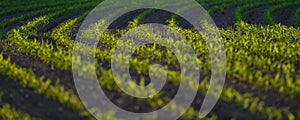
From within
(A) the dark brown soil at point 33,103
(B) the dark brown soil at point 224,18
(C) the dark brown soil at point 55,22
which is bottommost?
(A) the dark brown soil at point 33,103

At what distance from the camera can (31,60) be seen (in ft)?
35.4

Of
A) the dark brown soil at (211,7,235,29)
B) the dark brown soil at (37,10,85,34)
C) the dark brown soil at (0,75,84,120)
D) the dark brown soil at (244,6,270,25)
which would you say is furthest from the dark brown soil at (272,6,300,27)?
the dark brown soil at (0,75,84,120)

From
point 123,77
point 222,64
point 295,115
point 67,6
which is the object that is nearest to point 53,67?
point 123,77

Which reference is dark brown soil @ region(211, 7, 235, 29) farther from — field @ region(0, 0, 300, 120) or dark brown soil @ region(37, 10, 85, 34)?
dark brown soil @ region(37, 10, 85, 34)

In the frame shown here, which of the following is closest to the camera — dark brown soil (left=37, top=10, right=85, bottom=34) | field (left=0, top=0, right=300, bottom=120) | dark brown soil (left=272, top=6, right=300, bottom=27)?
field (left=0, top=0, right=300, bottom=120)

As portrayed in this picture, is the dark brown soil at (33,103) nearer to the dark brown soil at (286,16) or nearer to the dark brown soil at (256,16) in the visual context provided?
the dark brown soil at (256,16)

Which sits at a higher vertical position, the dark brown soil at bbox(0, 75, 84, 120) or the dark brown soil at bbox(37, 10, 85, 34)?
the dark brown soil at bbox(37, 10, 85, 34)

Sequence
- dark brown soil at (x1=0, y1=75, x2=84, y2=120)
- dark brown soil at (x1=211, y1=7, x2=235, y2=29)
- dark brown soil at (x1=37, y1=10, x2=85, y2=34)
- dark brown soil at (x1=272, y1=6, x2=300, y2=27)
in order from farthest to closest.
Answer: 1. dark brown soil at (x1=272, y1=6, x2=300, y2=27)
2. dark brown soil at (x1=211, y1=7, x2=235, y2=29)
3. dark brown soil at (x1=37, y1=10, x2=85, y2=34)
4. dark brown soil at (x1=0, y1=75, x2=84, y2=120)

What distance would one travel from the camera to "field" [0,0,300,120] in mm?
7438

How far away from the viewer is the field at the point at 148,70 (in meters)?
7.44

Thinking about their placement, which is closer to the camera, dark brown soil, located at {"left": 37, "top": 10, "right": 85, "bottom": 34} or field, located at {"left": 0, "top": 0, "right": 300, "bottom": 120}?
field, located at {"left": 0, "top": 0, "right": 300, "bottom": 120}

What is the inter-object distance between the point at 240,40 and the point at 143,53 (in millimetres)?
3232

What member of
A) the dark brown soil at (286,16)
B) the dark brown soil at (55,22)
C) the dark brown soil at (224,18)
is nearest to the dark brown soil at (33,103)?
the dark brown soil at (55,22)

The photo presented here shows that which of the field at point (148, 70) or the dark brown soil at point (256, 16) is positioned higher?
the dark brown soil at point (256, 16)
